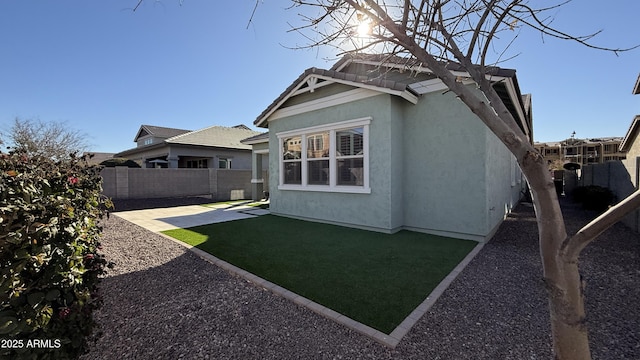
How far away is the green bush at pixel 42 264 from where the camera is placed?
172 cm

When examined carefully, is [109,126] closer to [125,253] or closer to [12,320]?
[125,253]

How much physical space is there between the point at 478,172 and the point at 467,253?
87.9 inches

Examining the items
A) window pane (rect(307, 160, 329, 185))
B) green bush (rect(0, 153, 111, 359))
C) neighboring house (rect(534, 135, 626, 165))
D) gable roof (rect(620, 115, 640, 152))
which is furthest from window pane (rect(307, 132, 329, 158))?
neighboring house (rect(534, 135, 626, 165))

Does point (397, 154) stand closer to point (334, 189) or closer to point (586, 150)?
point (334, 189)

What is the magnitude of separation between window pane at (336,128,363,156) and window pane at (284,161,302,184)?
1913mm

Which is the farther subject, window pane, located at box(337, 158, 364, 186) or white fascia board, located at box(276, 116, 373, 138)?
window pane, located at box(337, 158, 364, 186)

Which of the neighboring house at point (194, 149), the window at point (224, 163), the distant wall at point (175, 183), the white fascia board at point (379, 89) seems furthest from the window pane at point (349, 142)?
the window at point (224, 163)

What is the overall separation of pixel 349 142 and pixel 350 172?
953 mm

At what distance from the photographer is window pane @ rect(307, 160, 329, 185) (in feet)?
29.2

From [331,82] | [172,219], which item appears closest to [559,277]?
[331,82]

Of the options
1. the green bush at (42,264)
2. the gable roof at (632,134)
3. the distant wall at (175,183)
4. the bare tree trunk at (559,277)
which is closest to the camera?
the bare tree trunk at (559,277)

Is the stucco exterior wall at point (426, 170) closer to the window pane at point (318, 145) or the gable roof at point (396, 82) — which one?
the gable roof at point (396, 82)

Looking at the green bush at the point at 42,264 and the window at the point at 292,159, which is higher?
the window at the point at 292,159

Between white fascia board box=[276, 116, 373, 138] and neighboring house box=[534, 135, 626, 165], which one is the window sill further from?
neighboring house box=[534, 135, 626, 165]
